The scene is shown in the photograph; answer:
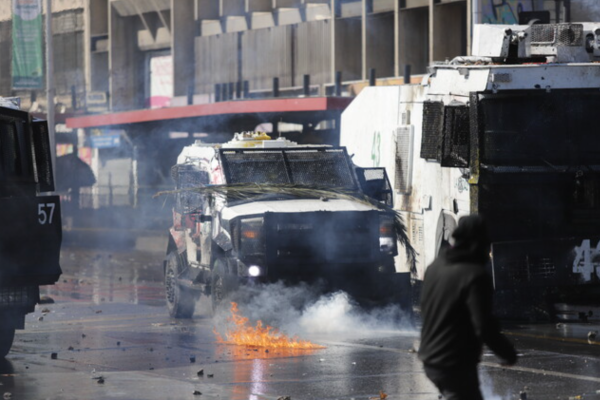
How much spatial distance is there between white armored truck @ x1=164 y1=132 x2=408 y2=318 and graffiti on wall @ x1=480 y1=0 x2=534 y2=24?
16278mm

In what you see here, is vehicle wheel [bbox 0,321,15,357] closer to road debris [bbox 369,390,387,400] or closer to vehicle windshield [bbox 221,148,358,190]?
vehicle windshield [bbox 221,148,358,190]

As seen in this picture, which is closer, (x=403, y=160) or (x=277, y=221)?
(x=277, y=221)

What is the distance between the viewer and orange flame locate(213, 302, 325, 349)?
14.5 m

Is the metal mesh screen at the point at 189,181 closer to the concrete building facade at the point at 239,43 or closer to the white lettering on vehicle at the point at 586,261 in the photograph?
the white lettering on vehicle at the point at 586,261

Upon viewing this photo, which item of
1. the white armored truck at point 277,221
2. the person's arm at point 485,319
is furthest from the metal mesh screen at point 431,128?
the person's arm at point 485,319

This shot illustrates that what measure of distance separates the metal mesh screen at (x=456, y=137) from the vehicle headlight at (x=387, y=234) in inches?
42.2

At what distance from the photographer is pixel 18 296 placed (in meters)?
13.2

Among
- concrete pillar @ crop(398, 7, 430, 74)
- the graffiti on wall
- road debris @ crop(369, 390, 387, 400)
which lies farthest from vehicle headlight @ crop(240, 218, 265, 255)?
concrete pillar @ crop(398, 7, 430, 74)

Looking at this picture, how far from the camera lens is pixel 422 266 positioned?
1759 centimetres

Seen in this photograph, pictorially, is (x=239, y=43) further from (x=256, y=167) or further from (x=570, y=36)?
(x=570, y=36)

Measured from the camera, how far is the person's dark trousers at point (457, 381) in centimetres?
729

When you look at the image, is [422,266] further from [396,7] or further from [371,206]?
[396,7]

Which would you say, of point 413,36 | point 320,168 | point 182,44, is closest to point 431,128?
point 320,168

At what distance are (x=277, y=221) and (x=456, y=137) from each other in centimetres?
233
